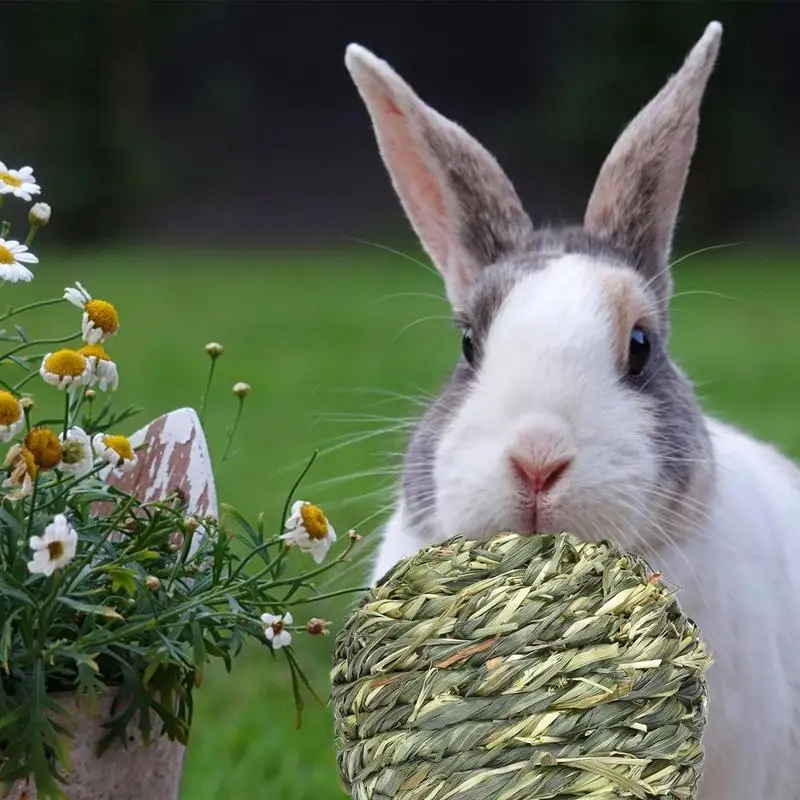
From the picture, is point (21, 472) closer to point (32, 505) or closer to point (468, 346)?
point (32, 505)

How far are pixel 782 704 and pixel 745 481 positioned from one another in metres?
0.34

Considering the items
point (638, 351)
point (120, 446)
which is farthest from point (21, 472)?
point (638, 351)

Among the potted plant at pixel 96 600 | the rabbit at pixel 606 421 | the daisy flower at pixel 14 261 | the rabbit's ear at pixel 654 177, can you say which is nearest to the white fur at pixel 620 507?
the rabbit at pixel 606 421

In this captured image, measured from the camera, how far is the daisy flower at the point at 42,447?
144cm

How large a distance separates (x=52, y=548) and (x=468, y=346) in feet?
2.52

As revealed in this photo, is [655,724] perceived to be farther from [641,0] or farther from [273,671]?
[641,0]

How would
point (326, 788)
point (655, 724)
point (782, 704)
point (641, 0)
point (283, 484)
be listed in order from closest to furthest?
1. point (655, 724)
2. point (782, 704)
3. point (326, 788)
4. point (283, 484)
5. point (641, 0)

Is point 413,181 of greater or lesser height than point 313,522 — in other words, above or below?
above

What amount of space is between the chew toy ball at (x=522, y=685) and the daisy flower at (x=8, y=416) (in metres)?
0.42

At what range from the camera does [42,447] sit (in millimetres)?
1445

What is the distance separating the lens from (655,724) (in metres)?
1.43

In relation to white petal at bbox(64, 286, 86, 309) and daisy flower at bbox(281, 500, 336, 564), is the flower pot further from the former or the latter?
white petal at bbox(64, 286, 86, 309)

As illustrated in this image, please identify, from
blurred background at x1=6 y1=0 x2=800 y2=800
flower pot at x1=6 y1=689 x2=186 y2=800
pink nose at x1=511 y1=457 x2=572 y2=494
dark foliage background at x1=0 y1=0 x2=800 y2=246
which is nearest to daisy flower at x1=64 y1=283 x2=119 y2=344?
flower pot at x1=6 y1=689 x2=186 y2=800

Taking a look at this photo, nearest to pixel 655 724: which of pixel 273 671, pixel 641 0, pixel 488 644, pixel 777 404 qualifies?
pixel 488 644
